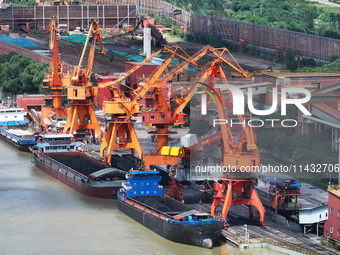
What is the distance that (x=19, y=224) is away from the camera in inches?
1917

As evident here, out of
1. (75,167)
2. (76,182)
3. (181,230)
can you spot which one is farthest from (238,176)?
(75,167)

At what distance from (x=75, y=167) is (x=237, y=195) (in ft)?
50.8

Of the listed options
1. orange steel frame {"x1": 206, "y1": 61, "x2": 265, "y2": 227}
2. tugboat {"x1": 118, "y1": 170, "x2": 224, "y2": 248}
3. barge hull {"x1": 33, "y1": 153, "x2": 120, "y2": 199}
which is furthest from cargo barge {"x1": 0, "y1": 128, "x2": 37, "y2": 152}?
orange steel frame {"x1": 206, "y1": 61, "x2": 265, "y2": 227}

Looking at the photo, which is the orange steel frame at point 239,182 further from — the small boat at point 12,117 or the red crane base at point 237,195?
the small boat at point 12,117

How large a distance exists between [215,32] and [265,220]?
69.8 metres

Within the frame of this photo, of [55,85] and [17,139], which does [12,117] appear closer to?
[55,85]

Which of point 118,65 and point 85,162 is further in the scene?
point 118,65

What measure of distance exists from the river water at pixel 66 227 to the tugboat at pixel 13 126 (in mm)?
13583

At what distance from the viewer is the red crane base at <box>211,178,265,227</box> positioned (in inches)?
1839

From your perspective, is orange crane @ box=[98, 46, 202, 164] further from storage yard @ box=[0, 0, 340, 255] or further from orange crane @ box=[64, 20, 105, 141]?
orange crane @ box=[64, 20, 105, 141]

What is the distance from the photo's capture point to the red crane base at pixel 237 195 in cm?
4672

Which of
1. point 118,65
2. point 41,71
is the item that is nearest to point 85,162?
point 41,71

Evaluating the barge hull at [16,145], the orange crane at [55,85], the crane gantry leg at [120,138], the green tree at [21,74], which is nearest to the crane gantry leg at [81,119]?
the barge hull at [16,145]

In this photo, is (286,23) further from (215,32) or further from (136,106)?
(136,106)
